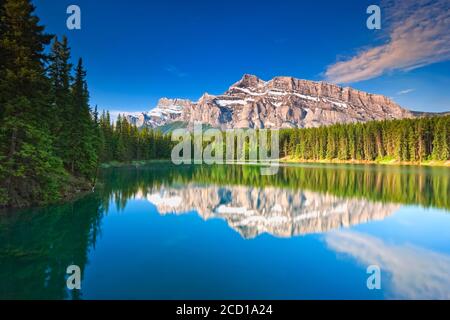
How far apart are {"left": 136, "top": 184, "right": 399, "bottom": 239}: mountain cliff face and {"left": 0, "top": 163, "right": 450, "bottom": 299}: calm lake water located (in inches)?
5.8

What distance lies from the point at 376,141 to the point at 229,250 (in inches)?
4893

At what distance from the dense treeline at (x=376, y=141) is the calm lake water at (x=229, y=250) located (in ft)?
269

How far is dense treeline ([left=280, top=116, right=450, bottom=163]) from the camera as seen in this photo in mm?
97625

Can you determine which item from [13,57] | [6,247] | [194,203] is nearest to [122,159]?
[194,203]

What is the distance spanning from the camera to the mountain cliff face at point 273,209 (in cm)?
2239

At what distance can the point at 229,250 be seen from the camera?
1680 centimetres
